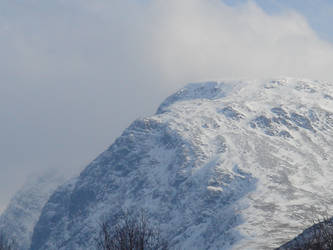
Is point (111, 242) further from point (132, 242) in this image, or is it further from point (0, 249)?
point (0, 249)

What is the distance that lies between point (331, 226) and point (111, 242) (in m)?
32.8

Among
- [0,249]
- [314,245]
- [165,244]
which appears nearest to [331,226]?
[314,245]

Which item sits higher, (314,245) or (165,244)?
(314,245)

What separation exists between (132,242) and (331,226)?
2965 cm

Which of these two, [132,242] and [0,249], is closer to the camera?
[132,242]

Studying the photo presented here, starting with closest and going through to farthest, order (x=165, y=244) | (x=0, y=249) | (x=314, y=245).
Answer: (x=314, y=245) < (x=165, y=244) < (x=0, y=249)

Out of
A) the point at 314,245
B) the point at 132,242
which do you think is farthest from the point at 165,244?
the point at 314,245

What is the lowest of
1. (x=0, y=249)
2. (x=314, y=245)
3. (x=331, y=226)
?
(x=0, y=249)

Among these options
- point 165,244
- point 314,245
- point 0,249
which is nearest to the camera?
point 314,245

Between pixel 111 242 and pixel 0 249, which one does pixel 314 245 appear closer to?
pixel 111 242

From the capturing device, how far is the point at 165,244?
110 m

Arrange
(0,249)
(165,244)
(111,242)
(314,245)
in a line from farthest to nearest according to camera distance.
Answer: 1. (0,249)
2. (165,244)
3. (111,242)
4. (314,245)

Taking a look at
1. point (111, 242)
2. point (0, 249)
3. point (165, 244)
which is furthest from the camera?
point (0, 249)

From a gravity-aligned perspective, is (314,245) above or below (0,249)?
above
